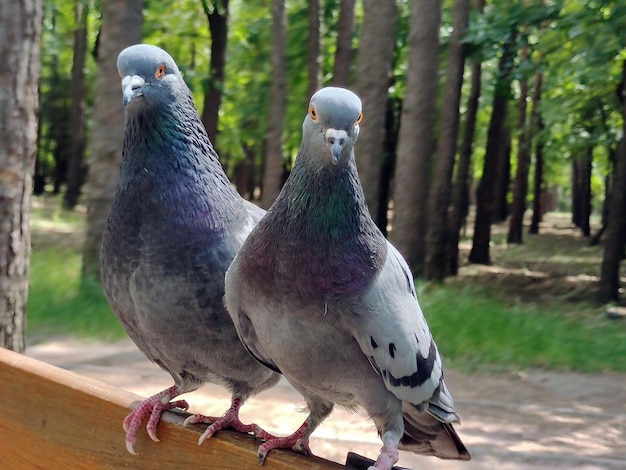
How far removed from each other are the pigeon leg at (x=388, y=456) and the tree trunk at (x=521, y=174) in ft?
53.5

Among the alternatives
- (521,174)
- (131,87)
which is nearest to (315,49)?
(521,174)

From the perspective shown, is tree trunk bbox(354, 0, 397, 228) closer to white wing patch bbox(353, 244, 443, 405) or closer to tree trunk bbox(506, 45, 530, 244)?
white wing patch bbox(353, 244, 443, 405)

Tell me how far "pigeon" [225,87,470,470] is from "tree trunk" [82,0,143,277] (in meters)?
6.81

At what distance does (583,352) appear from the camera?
24.1ft

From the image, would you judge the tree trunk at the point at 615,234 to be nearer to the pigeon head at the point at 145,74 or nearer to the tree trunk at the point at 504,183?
the tree trunk at the point at 504,183

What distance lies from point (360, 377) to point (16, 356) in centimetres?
117

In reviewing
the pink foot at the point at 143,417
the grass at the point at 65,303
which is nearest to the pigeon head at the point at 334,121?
the pink foot at the point at 143,417

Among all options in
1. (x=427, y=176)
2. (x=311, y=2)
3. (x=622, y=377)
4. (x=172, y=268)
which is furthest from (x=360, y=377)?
(x=311, y=2)

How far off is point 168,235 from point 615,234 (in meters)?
9.55

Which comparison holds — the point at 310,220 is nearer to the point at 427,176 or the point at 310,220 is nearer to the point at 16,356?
the point at 16,356

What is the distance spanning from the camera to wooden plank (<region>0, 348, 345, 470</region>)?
73.4 inches

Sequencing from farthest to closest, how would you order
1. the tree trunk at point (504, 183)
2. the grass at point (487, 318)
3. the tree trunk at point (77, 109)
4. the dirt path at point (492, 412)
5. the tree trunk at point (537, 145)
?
Answer: 1. the tree trunk at point (504, 183)
2. the tree trunk at point (77, 109)
3. the tree trunk at point (537, 145)
4. the grass at point (487, 318)
5. the dirt path at point (492, 412)

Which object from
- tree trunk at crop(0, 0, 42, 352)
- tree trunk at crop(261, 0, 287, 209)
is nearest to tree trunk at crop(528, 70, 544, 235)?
tree trunk at crop(261, 0, 287, 209)

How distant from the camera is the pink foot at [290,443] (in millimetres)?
1778
